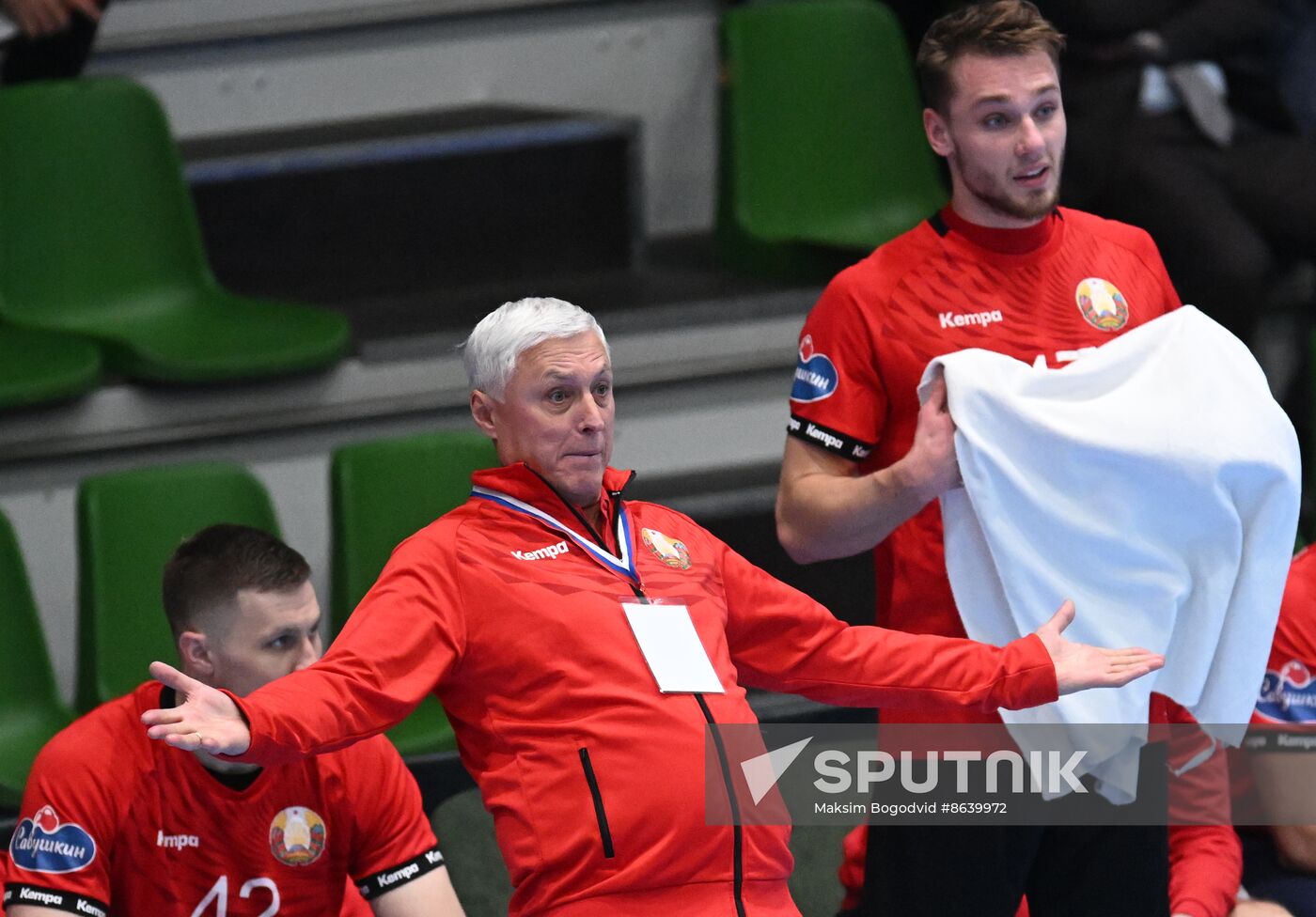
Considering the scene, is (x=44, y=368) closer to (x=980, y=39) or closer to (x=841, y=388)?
A: (x=841, y=388)

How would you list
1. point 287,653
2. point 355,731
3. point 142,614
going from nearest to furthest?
1. point 355,731
2. point 287,653
3. point 142,614

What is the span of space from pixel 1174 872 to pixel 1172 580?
2.35 feet

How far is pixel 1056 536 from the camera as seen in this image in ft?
9.45

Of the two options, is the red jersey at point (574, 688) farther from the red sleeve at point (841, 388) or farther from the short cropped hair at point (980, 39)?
the short cropped hair at point (980, 39)

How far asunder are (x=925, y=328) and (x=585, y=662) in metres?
0.78

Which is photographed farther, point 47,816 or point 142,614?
point 142,614

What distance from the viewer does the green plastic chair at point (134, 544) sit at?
4.18 meters

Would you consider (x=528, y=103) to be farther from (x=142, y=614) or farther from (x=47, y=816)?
(x=47, y=816)

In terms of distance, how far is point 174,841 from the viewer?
3012mm

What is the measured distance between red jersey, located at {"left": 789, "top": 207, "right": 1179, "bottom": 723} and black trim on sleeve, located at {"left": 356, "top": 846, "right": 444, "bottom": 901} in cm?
76

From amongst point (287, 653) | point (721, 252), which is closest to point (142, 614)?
point (287, 653)

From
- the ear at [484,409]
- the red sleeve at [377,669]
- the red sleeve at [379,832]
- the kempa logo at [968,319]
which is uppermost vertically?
the kempa logo at [968,319]

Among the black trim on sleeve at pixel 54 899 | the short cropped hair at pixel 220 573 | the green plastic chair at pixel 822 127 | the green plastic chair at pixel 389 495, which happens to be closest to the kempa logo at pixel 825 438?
the short cropped hair at pixel 220 573

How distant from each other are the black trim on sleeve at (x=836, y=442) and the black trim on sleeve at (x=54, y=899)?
4.08 feet
